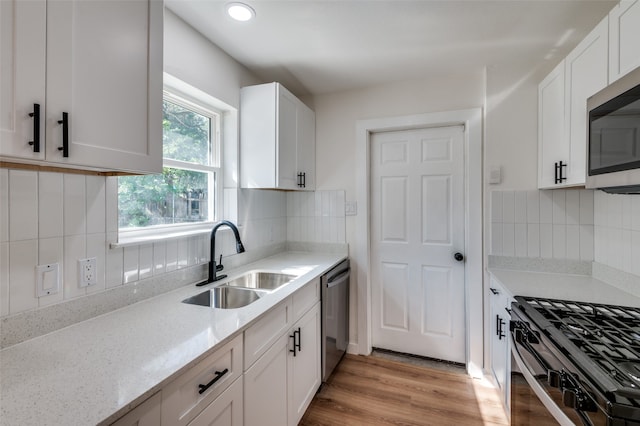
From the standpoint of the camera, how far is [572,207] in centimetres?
194

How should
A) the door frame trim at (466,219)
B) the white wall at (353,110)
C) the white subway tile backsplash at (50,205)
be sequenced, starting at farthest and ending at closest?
1. the white wall at (353,110)
2. the door frame trim at (466,219)
3. the white subway tile backsplash at (50,205)

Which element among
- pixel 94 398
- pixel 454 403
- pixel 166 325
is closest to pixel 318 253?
pixel 454 403

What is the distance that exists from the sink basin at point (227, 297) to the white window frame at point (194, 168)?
372 mm

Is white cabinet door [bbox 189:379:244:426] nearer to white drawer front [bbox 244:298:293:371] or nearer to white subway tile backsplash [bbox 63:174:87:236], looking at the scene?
white drawer front [bbox 244:298:293:371]

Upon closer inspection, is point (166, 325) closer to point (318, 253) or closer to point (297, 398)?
point (297, 398)

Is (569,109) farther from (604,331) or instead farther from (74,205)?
(74,205)

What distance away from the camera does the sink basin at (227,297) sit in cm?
158

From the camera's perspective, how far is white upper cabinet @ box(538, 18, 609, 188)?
1.36 metres

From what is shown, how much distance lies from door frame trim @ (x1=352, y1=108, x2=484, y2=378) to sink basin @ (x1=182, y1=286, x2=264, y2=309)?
3.89ft

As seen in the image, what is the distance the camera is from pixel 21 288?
96cm

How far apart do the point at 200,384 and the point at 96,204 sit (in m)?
0.86

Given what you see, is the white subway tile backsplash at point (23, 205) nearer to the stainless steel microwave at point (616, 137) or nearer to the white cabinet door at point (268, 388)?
the white cabinet door at point (268, 388)

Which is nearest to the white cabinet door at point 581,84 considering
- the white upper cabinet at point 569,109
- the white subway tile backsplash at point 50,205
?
the white upper cabinet at point 569,109

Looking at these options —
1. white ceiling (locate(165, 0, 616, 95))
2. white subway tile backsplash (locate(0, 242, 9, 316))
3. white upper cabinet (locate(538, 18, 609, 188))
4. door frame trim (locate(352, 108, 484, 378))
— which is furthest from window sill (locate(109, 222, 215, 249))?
white upper cabinet (locate(538, 18, 609, 188))
